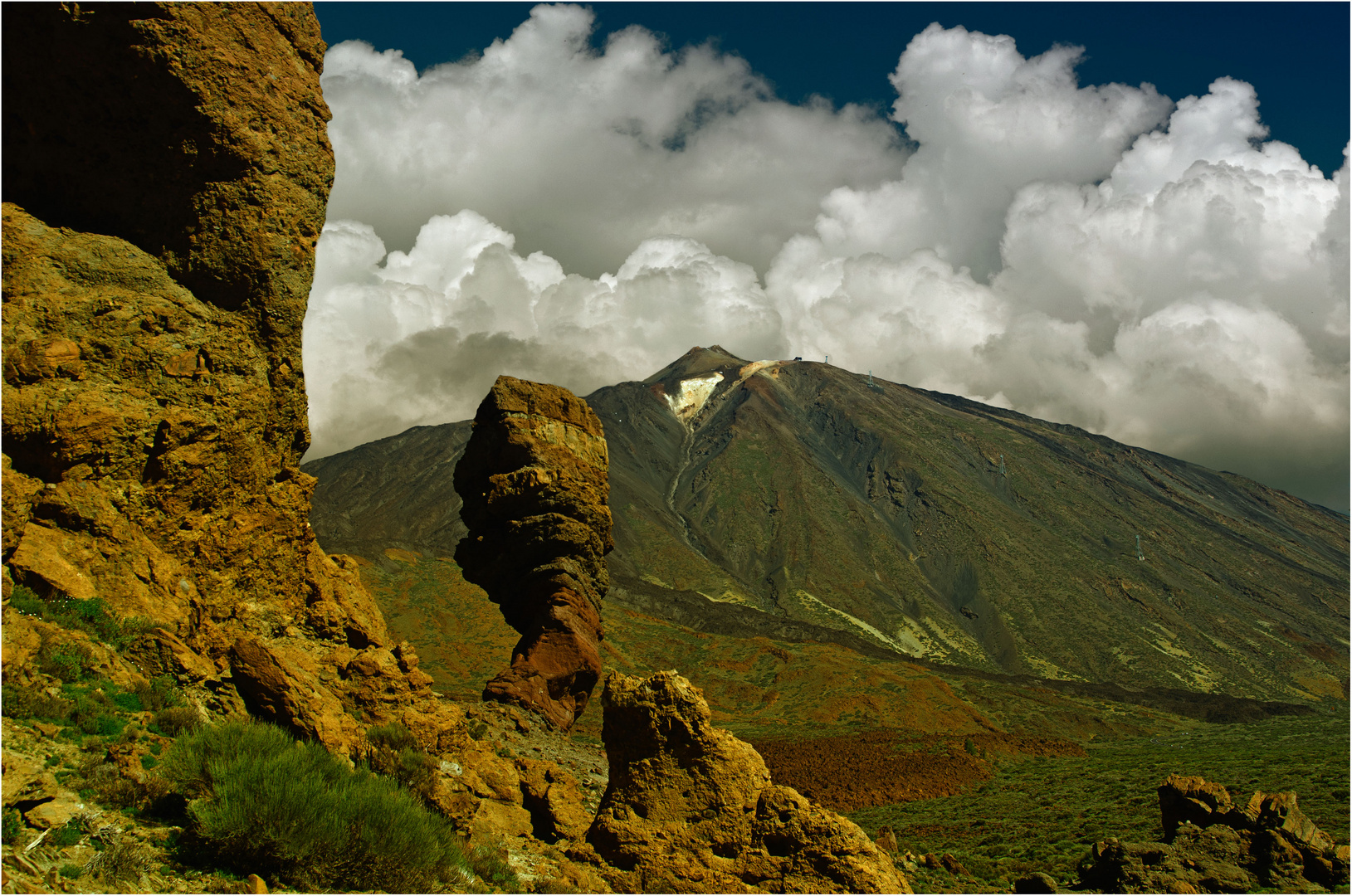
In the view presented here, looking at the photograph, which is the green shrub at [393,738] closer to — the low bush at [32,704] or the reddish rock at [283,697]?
the reddish rock at [283,697]

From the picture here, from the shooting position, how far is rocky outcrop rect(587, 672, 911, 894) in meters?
9.02

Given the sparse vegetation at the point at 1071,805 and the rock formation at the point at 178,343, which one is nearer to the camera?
the rock formation at the point at 178,343

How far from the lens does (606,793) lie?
10.2 metres

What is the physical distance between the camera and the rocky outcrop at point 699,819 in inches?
355

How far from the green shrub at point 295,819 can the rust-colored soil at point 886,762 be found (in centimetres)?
2331

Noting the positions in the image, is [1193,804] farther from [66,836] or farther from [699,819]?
[66,836]

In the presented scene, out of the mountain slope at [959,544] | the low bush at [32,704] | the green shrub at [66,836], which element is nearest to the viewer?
the green shrub at [66,836]

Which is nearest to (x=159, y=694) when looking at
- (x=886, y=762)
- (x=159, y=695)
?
(x=159, y=695)

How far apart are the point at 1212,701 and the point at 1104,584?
45.0 m

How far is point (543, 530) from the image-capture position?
22.2 metres

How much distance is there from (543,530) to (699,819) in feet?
43.7

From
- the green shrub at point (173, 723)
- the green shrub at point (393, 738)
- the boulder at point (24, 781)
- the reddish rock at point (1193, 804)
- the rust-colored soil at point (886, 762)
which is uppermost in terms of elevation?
the green shrub at point (173, 723)

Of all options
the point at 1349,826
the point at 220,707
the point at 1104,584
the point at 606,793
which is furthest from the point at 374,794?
the point at 1104,584

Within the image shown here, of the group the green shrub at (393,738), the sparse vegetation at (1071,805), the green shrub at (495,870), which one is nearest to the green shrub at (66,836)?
the green shrub at (495,870)
